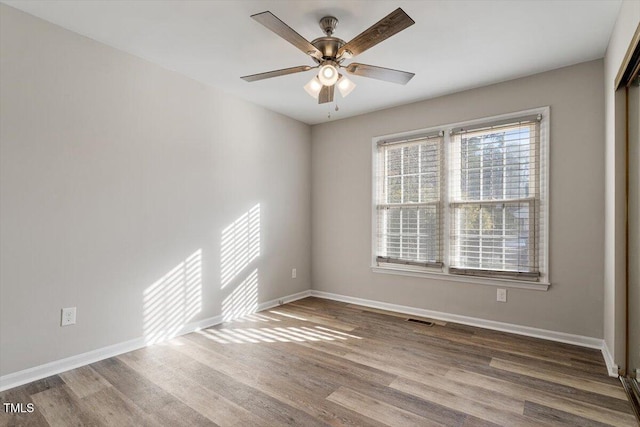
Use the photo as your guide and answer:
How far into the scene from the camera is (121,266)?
9.18 ft

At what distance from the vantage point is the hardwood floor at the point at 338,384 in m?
1.91

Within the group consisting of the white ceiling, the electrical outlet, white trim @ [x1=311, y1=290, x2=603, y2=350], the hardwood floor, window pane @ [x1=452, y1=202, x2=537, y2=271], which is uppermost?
the white ceiling

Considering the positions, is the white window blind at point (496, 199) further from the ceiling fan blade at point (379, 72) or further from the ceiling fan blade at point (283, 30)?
the ceiling fan blade at point (283, 30)

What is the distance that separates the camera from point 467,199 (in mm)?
3609

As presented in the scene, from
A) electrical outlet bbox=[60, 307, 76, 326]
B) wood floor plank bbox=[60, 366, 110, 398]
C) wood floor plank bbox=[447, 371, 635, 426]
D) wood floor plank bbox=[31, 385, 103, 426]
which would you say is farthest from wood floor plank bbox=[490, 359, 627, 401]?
electrical outlet bbox=[60, 307, 76, 326]

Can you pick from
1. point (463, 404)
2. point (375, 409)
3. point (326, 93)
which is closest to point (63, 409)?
point (375, 409)

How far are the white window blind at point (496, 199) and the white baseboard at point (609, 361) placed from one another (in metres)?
0.73

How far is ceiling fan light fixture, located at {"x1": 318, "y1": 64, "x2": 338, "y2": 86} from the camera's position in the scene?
2.35 meters

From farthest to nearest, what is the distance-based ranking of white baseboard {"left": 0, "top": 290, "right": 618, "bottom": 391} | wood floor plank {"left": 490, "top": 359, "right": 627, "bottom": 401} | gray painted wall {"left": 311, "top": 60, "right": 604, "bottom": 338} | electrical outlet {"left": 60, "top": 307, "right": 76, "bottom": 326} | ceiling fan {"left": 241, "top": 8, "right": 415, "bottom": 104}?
gray painted wall {"left": 311, "top": 60, "right": 604, "bottom": 338}
electrical outlet {"left": 60, "top": 307, "right": 76, "bottom": 326}
white baseboard {"left": 0, "top": 290, "right": 618, "bottom": 391}
wood floor plank {"left": 490, "top": 359, "right": 627, "bottom": 401}
ceiling fan {"left": 241, "top": 8, "right": 415, "bottom": 104}

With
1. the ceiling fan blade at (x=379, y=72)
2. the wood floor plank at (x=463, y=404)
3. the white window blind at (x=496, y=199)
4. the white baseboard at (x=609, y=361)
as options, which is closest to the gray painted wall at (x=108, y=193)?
the ceiling fan blade at (x=379, y=72)

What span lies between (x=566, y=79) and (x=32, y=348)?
16.0ft

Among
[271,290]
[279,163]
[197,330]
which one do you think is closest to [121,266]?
[197,330]

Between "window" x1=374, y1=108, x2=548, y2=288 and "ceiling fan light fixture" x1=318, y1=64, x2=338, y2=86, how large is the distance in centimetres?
188

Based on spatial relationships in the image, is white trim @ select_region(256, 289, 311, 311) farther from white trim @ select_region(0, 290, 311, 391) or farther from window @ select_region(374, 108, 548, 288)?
window @ select_region(374, 108, 548, 288)
